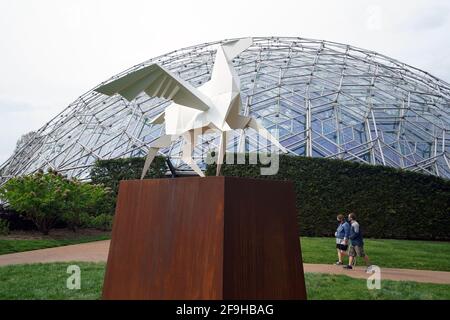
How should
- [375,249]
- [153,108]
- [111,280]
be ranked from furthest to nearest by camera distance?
[153,108], [375,249], [111,280]

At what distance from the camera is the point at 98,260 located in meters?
10.5

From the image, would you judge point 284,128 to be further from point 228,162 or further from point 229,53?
point 229,53

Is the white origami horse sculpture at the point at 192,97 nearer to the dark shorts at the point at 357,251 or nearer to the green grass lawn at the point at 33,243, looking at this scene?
the dark shorts at the point at 357,251

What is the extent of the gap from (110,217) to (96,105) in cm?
1243

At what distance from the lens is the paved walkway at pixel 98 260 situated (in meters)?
8.86

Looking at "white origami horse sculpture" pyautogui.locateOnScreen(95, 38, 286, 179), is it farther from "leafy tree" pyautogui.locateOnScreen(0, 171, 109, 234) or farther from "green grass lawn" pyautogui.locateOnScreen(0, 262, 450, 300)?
"leafy tree" pyautogui.locateOnScreen(0, 171, 109, 234)

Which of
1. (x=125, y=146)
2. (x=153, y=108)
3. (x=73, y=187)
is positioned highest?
(x=153, y=108)

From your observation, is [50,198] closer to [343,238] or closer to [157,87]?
[343,238]

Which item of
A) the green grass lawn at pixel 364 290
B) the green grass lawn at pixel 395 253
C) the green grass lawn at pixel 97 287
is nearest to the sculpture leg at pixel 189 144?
the green grass lawn at pixel 97 287

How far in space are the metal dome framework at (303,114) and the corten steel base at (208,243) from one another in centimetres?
1223

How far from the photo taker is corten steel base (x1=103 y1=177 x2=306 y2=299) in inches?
175
